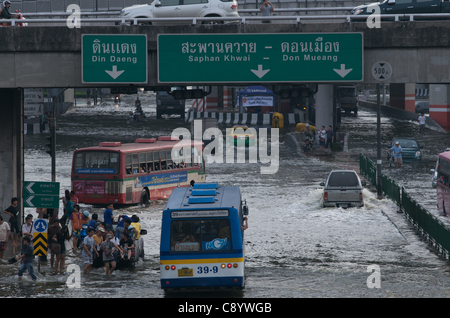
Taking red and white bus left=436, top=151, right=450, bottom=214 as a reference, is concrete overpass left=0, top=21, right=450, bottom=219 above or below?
above

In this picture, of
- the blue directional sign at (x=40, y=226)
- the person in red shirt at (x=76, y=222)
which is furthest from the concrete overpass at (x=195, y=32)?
the person in red shirt at (x=76, y=222)

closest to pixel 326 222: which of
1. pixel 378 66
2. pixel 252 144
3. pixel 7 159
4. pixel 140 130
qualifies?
pixel 378 66

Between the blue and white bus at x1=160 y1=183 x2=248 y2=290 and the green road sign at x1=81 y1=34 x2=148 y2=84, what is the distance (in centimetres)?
581

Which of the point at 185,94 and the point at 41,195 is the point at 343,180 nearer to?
the point at 185,94

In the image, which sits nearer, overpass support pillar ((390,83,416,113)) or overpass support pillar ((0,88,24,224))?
overpass support pillar ((0,88,24,224))

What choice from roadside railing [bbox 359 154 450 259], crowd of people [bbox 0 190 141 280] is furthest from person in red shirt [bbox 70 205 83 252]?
roadside railing [bbox 359 154 450 259]

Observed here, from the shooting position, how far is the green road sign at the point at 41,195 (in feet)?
65.2

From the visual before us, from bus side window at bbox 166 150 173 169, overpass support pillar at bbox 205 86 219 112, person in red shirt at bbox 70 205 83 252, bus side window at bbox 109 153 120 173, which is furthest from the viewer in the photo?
overpass support pillar at bbox 205 86 219 112

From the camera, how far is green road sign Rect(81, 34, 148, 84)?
Result: 19.0 m

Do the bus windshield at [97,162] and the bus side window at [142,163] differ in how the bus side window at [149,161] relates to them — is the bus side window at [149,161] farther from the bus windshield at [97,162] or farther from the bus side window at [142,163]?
the bus windshield at [97,162]

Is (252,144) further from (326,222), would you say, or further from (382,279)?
(382,279)

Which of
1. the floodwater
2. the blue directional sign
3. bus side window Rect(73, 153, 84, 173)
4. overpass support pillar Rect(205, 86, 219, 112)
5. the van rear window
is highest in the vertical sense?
overpass support pillar Rect(205, 86, 219, 112)

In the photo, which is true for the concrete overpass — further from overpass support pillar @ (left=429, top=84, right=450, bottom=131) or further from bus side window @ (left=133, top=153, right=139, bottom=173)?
overpass support pillar @ (left=429, top=84, right=450, bottom=131)

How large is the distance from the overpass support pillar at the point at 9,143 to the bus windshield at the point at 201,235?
9.51m
